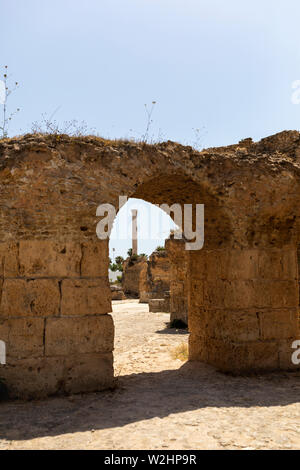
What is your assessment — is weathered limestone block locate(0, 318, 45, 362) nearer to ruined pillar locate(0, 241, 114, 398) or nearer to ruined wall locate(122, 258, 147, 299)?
ruined pillar locate(0, 241, 114, 398)

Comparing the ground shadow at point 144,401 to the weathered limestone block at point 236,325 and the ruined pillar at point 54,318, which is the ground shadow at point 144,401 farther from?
the weathered limestone block at point 236,325

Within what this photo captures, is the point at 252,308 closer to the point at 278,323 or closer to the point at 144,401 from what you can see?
the point at 278,323

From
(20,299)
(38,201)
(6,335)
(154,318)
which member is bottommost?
(154,318)

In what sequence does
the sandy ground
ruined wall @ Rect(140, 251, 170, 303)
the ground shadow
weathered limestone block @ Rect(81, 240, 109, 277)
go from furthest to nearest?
ruined wall @ Rect(140, 251, 170, 303), weathered limestone block @ Rect(81, 240, 109, 277), the ground shadow, the sandy ground

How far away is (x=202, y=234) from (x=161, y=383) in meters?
2.77

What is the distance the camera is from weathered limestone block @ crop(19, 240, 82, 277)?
4.94m

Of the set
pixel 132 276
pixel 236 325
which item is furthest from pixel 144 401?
pixel 132 276

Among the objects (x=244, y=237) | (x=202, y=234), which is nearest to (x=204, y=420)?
(x=244, y=237)

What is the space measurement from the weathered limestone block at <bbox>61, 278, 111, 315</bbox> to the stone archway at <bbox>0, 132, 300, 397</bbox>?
0.01 meters

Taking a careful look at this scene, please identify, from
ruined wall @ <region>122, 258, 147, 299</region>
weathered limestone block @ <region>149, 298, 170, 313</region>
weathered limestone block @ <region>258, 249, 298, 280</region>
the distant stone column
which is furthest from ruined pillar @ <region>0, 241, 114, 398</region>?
the distant stone column

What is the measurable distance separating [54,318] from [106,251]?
115cm

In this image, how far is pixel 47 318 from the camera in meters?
4.88

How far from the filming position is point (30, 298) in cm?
487
